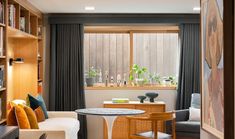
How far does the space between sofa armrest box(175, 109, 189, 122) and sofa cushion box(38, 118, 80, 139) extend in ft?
5.80

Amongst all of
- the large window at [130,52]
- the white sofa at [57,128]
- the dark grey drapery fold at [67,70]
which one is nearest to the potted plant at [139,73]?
the large window at [130,52]

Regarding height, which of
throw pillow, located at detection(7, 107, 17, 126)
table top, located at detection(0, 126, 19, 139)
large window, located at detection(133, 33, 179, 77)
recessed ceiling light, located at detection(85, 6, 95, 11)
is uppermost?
recessed ceiling light, located at detection(85, 6, 95, 11)

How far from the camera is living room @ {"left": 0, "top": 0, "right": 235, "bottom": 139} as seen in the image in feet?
20.4

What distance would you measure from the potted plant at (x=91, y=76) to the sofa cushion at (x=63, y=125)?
1438 millimetres

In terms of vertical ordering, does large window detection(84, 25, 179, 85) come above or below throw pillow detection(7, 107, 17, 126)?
above

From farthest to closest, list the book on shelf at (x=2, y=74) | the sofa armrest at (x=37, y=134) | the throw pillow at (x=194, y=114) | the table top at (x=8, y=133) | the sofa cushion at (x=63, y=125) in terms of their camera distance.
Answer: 1. the throw pillow at (x=194, y=114)
2. the sofa cushion at (x=63, y=125)
3. the book on shelf at (x=2, y=74)
4. the sofa armrest at (x=37, y=134)
5. the table top at (x=8, y=133)

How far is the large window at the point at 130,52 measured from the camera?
7.52 meters

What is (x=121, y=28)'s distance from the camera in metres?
7.49

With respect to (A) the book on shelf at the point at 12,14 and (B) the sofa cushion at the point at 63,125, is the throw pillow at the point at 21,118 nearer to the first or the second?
(B) the sofa cushion at the point at 63,125

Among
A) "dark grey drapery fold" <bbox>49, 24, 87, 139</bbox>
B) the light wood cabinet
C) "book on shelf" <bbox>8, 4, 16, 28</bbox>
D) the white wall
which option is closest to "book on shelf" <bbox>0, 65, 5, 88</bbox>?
"book on shelf" <bbox>8, 4, 16, 28</bbox>

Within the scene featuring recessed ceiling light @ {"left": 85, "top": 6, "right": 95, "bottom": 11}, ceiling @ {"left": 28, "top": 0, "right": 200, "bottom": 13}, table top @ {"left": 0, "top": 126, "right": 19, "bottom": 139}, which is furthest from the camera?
recessed ceiling light @ {"left": 85, "top": 6, "right": 95, "bottom": 11}

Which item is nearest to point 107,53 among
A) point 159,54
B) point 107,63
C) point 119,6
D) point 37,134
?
point 107,63

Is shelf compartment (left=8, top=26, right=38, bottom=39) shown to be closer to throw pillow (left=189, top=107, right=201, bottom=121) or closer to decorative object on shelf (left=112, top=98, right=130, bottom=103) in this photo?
decorative object on shelf (left=112, top=98, right=130, bottom=103)

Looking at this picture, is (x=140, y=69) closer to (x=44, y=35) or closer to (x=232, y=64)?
(x=44, y=35)
